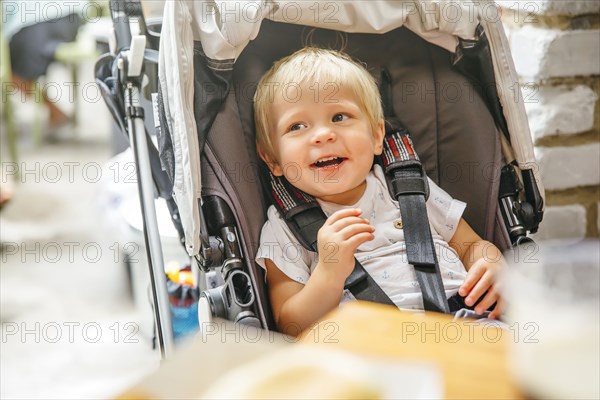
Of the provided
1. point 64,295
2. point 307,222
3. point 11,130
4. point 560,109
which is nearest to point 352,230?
point 307,222

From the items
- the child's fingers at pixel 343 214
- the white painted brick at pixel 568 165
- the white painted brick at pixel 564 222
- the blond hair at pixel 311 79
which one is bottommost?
the white painted brick at pixel 564 222

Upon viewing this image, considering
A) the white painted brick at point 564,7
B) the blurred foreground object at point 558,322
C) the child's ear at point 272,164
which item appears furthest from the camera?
the white painted brick at point 564,7

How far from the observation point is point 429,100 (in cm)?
172

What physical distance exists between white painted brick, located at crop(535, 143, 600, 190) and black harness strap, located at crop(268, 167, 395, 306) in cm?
79

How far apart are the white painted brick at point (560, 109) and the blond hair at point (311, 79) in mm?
609

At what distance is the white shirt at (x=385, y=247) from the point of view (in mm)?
1507

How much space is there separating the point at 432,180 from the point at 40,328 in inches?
52.2

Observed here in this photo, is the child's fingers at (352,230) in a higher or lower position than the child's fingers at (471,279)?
higher

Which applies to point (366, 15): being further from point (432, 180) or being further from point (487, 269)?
point (487, 269)

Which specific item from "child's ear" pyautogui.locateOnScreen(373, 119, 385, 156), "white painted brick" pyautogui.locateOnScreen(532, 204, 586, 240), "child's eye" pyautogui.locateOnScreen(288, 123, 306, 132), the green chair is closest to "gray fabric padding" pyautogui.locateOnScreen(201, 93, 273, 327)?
"child's eye" pyautogui.locateOnScreen(288, 123, 306, 132)

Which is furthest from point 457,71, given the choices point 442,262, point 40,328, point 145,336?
point 40,328

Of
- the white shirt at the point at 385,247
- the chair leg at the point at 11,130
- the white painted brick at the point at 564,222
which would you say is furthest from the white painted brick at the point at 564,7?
the chair leg at the point at 11,130

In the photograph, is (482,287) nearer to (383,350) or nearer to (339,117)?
(339,117)

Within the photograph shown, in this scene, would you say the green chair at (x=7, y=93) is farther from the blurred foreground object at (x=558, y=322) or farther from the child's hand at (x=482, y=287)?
the blurred foreground object at (x=558, y=322)
